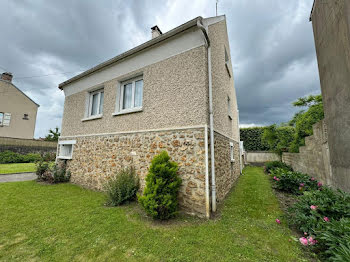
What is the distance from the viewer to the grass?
2.45 metres

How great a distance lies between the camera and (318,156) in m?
5.40

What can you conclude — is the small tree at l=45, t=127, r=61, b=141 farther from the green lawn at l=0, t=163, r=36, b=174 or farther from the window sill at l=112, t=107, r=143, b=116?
the window sill at l=112, t=107, r=143, b=116

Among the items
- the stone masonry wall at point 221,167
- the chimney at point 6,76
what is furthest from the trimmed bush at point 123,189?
the chimney at point 6,76

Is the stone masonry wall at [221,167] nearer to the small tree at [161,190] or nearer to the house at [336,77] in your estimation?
the small tree at [161,190]

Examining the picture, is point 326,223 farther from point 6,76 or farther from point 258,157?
point 6,76

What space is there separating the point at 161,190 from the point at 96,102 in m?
6.04

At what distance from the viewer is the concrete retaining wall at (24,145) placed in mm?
14477

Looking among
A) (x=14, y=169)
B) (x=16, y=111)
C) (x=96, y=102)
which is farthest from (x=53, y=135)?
(x=96, y=102)

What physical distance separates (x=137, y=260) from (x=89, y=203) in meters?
3.27

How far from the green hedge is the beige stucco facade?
28.2 metres

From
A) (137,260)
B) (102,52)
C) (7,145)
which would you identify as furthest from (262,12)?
(7,145)

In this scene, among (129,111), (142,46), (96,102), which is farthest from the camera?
(96,102)

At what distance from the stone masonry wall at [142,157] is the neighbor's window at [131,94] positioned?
123 centimetres

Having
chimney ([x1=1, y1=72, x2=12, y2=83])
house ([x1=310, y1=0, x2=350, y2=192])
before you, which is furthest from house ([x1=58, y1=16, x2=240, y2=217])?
chimney ([x1=1, y1=72, x2=12, y2=83])
